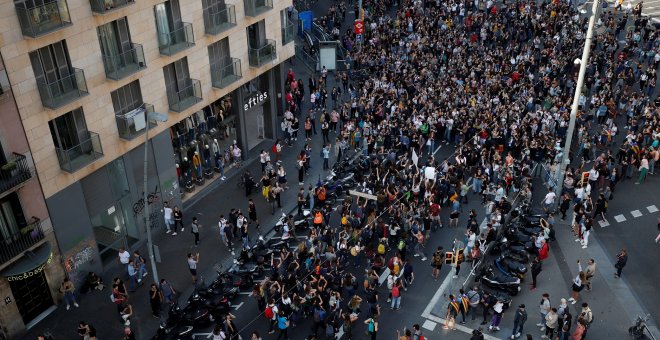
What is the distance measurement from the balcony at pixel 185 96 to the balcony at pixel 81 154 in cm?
496

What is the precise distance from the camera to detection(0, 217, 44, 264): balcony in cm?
2455

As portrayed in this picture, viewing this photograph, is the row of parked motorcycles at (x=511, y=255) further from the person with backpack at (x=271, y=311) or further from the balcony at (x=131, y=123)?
the balcony at (x=131, y=123)

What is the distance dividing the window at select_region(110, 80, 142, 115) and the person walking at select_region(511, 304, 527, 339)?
62.2 feet

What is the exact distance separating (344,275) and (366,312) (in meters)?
1.82

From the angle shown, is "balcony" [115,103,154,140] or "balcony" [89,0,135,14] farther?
"balcony" [115,103,154,140]

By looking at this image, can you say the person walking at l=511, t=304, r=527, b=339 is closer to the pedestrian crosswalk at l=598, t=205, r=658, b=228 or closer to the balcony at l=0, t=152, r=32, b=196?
the pedestrian crosswalk at l=598, t=205, r=658, b=228

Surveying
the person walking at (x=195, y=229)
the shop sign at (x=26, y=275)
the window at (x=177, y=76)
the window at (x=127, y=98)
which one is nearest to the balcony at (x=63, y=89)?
the window at (x=127, y=98)

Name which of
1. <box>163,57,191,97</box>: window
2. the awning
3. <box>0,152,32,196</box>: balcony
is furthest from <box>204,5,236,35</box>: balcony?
the awning

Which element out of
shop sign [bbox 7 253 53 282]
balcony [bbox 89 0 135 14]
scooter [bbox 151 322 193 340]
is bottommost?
scooter [bbox 151 322 193 340]

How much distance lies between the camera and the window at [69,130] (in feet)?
85.2

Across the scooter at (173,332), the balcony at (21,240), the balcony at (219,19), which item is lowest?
the scooter at (173,332)

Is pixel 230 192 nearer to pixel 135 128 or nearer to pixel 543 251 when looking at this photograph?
pixel 135 128

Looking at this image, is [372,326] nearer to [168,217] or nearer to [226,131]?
[168,217]

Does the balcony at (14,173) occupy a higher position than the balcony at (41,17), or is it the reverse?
the balcony at (41,17)
